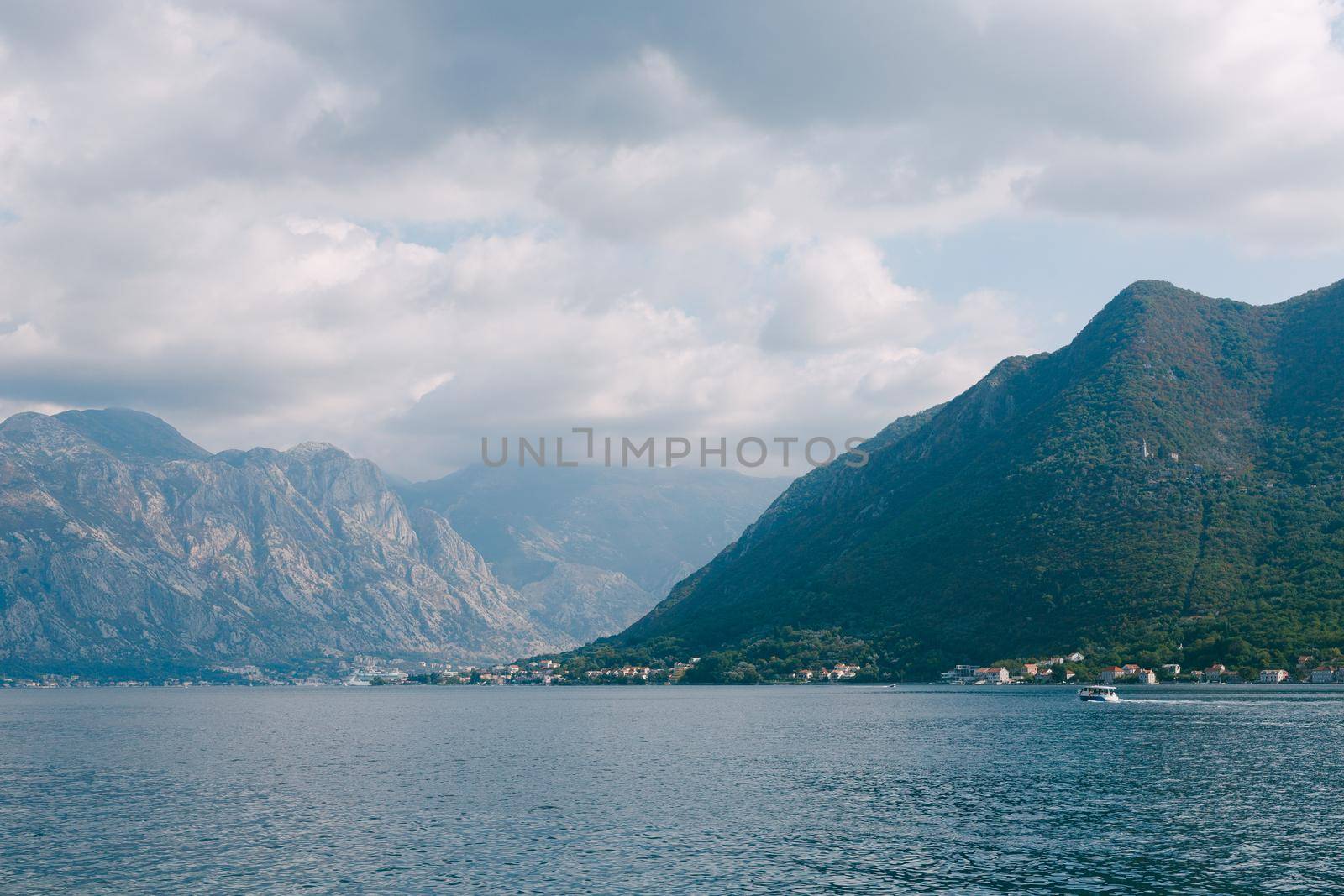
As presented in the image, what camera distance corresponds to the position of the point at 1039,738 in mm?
146250

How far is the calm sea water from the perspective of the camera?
6669 centimetres

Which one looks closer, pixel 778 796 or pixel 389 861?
pixel 389 861

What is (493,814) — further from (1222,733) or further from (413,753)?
(1222,733)

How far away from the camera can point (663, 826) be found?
84000 millimetres

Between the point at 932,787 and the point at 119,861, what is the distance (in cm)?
6895

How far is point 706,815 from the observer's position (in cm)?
8931

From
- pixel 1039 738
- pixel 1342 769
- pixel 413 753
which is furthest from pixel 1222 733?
pixel 413 753

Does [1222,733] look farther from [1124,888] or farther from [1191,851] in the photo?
[1124,888]

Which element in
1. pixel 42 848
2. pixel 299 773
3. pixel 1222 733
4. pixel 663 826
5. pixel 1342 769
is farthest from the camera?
pixel 1222 733

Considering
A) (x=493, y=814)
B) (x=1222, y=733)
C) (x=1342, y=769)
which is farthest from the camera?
(x=1222, y=733)

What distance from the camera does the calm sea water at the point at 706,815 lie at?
66.7m

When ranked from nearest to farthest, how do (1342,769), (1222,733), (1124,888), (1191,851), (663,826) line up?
1. (1124,888)
2. (1191,851)
3. (663,826)
4. (1342,769)
5. (1222,733)

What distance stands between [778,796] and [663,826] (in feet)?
61.8

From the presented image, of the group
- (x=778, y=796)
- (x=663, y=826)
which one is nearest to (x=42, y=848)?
(x=663, y=826)
